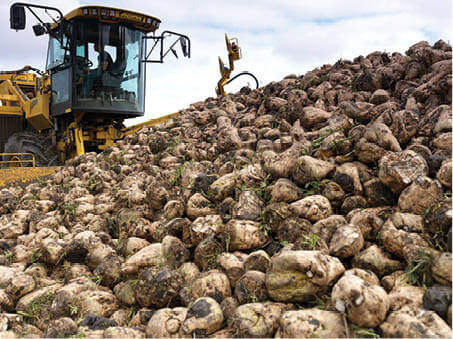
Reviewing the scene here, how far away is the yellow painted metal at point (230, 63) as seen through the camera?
820cm

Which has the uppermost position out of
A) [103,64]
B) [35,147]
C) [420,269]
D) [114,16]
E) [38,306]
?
[114,16]

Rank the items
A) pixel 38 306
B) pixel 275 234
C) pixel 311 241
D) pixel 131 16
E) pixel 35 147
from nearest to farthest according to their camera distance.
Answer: pixel 311 241
pixel 275 234
pixel 38 306
pixel 131 16
pixel 35 147

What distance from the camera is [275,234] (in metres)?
3.20

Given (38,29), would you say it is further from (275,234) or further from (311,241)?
(311,241)

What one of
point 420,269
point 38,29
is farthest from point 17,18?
point 420,269

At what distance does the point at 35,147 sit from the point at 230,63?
4.39 m

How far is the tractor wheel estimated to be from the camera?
28.8ft

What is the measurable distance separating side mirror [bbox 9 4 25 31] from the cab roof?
1.06m

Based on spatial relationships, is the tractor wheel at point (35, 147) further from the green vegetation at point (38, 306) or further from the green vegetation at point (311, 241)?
the green vegetation at point (311, 241)

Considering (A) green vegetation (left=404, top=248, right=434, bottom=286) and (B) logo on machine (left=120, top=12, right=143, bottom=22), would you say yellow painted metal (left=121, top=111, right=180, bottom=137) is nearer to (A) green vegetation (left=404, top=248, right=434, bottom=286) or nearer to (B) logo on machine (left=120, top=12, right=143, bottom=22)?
(B) logo on machine (left=120, top=12, right=143, bottom=22)

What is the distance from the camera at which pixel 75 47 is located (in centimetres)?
768

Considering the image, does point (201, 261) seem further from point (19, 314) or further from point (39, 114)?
point (39, 114)

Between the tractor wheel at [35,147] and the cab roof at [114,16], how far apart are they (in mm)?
2683

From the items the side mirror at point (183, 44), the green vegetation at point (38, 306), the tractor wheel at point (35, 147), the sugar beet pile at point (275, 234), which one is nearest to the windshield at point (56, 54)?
the tractor wheel at point (35, 147)
